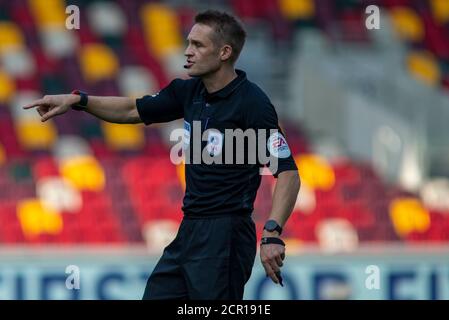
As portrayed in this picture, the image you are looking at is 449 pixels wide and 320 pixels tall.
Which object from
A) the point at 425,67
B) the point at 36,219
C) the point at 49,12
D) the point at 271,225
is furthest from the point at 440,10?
the point at 271,225

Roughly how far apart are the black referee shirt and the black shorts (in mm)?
55

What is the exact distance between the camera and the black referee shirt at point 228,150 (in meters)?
4.29

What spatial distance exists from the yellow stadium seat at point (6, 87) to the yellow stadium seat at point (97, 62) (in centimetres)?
75

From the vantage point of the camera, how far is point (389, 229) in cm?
1034

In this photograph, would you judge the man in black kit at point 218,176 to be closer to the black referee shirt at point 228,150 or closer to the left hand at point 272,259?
the black referee shirt at point 228,150

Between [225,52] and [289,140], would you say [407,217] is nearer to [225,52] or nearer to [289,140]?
[289,140]

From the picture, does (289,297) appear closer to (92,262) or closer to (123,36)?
(92,262)

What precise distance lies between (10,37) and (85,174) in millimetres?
2525

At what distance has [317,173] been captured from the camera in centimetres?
1058

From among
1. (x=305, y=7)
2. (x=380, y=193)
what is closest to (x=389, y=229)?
(x=380, y=193)

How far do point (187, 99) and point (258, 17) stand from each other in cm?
834

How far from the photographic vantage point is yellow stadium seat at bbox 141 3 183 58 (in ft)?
41.7

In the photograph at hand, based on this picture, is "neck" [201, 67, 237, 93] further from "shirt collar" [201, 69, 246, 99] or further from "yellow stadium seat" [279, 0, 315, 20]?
"yellow stadium seat" [279, 0, 315, 20]
